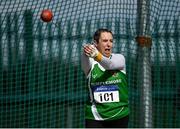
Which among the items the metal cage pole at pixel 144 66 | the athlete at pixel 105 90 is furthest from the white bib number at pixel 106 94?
the metal cage pole at pixel 144 66

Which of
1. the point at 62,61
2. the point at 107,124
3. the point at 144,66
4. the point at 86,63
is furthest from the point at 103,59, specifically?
the point at 62,61

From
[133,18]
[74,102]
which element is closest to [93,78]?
[133,18]

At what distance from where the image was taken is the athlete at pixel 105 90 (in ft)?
16.3

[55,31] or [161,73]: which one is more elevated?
[55,31]

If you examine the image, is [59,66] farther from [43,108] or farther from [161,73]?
[161,73]

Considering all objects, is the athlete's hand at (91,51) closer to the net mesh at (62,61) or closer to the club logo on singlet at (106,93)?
the club logo on singlet at (106,93)

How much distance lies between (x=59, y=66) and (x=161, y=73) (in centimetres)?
136

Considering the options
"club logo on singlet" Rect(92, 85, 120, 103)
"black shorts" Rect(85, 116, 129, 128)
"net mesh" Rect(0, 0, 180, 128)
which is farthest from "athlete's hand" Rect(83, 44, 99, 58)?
"net mesh" Rect(0, 0, 180, 128)

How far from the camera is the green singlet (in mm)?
4973

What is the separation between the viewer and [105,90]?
5.00 metres

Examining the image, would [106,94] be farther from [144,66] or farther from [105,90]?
[144,66]

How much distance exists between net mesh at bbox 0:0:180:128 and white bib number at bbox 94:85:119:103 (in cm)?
199

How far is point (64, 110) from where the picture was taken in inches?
292

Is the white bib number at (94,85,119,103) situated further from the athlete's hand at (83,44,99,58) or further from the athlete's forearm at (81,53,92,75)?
the athlete's hand at (83,44,99,58)
